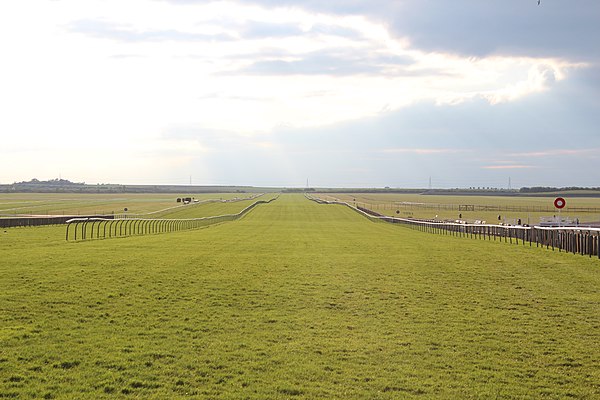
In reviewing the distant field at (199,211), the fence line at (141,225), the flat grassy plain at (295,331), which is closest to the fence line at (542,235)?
the flat grassy plain at (295,331)

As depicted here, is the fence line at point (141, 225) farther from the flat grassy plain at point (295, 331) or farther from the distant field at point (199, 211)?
the flat grassy plain at point (295, 331)

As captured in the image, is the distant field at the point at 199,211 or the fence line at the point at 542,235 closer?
the fence line at the point at 542,235

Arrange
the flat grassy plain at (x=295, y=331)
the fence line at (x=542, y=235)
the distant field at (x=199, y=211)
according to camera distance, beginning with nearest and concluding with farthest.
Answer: the flat grassy plain at (x=295, y=331) < the fence line at (x=542, y=235) < the distant field at (x=199, y=211)

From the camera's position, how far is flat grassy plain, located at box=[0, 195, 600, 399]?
8.09 meters

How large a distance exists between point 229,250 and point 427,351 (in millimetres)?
18740

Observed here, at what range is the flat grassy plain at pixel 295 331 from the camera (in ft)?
26.5

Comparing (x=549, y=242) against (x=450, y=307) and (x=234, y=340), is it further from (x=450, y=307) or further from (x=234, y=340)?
(x=234, y=340)

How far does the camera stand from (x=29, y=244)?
1164 inches

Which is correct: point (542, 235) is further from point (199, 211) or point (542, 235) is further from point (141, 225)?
point (199, 211)

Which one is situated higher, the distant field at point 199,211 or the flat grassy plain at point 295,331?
the flat grassy plain at point 295,331

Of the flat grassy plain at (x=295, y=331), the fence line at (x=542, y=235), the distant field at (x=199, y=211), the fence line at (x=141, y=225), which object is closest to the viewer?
the flat grassy plain at (x=295, y=331)

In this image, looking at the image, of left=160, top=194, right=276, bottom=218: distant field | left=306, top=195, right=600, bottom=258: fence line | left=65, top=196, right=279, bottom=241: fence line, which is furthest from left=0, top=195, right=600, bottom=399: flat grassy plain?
left=160, top=194, right=276, bottom=218: distant field

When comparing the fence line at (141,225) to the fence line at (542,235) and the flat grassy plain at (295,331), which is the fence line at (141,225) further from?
the flat grassy plain at (295,331)

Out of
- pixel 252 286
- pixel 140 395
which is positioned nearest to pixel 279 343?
pixel 140 395
